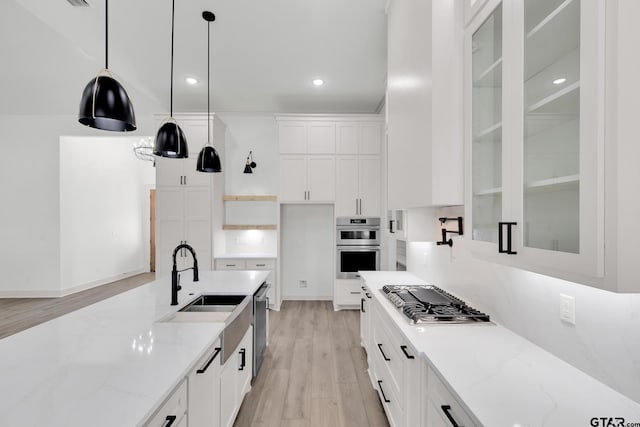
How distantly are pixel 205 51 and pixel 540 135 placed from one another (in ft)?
11.0

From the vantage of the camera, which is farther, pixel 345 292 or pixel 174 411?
pixel 345 292

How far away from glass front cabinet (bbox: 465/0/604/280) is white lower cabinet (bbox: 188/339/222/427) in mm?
1370

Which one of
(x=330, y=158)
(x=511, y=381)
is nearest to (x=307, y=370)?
(x=511, y=381)

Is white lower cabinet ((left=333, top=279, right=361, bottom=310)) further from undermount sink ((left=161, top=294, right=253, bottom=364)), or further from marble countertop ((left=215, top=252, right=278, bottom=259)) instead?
undermount sink ((left=161, top=294, right=253, bottom=364))

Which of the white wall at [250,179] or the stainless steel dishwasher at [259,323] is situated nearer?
the stainless steel dishwasher at [259,323]

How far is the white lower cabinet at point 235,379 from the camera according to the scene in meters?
1.67

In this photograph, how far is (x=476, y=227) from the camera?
4.46ft

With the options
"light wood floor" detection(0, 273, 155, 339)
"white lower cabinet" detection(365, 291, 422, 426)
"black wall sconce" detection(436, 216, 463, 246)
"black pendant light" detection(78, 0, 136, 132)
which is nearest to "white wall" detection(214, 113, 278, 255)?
"light wood floor" detection(0, 273, 155, 339)

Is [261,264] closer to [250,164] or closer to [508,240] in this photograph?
[250,164]

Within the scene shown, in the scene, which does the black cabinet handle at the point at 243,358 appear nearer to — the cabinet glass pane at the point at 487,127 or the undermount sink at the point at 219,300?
the undermount sink at the point at 219,300

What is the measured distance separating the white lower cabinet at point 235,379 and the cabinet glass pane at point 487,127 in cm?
160

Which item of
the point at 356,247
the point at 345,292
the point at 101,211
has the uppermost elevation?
the point at 101,211

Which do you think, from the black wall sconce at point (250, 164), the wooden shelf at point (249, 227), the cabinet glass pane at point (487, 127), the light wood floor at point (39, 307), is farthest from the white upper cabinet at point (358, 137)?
the light wood floor at point (39, 307)

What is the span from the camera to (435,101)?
4.95 feet
